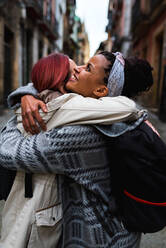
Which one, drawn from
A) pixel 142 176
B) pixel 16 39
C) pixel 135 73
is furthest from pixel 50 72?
pixel 16 39

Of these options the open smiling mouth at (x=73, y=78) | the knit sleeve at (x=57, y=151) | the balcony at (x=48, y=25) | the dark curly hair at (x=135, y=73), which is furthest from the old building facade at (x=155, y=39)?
the knit sleeve at (x=57, y=151)

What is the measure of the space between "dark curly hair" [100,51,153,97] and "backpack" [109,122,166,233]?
0.25 metres

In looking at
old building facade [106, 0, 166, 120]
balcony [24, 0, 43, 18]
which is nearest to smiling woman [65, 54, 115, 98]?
old building facade [106, 0, 166, 120]

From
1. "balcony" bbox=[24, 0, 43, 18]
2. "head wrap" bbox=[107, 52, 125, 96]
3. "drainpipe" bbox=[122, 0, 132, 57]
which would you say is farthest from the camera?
"drainpipe" bbox=[122, 0, 132, 57]

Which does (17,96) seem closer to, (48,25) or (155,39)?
(155,39)

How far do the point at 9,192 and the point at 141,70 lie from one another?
845 millimetres

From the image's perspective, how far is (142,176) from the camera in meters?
0.89

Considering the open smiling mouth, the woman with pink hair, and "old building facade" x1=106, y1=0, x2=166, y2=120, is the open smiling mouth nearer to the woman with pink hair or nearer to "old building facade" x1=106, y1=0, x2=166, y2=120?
the woman with pink hair

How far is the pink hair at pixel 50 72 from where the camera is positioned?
1.08 m

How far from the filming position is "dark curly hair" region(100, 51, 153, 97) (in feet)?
3.50

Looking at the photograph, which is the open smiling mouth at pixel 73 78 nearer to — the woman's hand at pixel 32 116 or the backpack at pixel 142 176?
the woman's hand at pixel 32 116

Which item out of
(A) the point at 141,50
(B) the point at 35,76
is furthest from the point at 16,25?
(B) the point at 35,76

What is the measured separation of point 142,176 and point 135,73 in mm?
476

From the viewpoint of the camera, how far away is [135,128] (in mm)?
937
